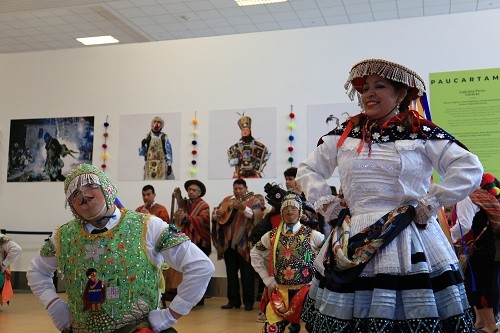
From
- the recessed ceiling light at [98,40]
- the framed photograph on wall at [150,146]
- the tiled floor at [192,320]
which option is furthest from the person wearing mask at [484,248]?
the recessed ceiling light at [98,40]

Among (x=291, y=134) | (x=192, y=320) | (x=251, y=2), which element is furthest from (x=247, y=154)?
(x=192, y=320)

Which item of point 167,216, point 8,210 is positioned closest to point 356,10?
point 167,216

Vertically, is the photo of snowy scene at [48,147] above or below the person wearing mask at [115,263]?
above

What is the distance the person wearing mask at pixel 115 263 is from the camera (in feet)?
7.63

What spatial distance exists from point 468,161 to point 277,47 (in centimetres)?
604

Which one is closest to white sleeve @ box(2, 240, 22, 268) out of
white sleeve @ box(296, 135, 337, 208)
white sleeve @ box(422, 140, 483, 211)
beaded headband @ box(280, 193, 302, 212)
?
beaded headband @ box(280, 193, 302, 212)

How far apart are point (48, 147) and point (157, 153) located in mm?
1818

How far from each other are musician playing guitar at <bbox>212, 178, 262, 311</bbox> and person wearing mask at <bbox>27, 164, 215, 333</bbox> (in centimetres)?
453

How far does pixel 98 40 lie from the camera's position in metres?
11.1

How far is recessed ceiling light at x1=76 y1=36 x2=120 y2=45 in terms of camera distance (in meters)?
10.9

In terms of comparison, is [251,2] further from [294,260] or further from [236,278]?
[294,260]

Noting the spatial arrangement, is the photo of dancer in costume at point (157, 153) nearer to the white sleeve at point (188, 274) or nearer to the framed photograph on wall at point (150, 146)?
the framed photograph on wall at point (150, 146)

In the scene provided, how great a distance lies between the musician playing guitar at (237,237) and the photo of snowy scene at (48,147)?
2.56m

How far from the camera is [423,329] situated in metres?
2.03
